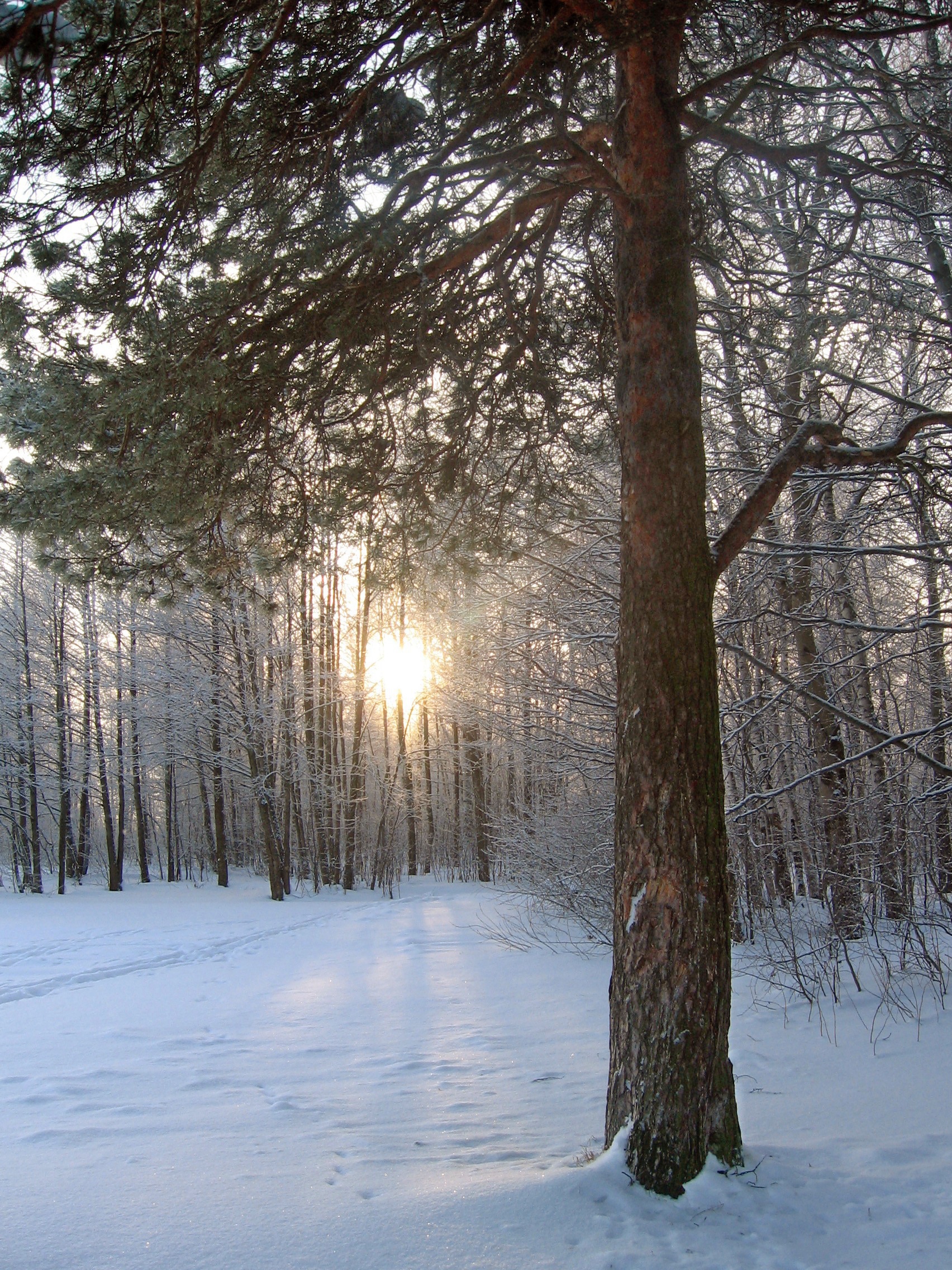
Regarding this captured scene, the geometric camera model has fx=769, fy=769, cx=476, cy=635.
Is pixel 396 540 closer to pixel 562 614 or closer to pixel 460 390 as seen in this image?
pixel 460 390

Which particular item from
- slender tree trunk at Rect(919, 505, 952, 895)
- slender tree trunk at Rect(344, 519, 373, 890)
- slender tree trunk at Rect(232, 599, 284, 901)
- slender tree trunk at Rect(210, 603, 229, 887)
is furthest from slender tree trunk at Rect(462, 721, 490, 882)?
slender tree trunk at Rect(919, 505, 952, 895)

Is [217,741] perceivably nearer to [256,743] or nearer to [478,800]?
[256,743]

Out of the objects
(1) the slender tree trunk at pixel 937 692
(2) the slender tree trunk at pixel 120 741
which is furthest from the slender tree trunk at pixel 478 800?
(1) the slender tree trunk at pixel 937 692

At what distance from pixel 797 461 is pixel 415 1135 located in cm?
379

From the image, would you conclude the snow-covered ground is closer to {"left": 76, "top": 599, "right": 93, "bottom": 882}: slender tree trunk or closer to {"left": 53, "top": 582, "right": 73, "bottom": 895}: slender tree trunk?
{"left": 53, "top": 582, "right": 73, "bottom": 895}: slender tree trunk

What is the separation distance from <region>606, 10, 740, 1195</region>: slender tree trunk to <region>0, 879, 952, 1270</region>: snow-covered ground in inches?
10.2

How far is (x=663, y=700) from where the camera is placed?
324 cm

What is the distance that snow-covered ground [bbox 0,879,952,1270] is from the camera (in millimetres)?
2623

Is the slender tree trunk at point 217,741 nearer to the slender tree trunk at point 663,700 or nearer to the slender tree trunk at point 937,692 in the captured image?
the slender tree trunk at point 937,692

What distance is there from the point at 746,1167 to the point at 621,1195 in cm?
63

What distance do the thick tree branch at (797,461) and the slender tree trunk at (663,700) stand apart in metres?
0.25

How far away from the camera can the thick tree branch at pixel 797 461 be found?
3617mm

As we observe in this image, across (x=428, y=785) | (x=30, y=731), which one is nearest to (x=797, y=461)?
(x=30, y=731)

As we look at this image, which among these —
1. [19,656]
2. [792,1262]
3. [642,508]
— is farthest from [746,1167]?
[19,656]
